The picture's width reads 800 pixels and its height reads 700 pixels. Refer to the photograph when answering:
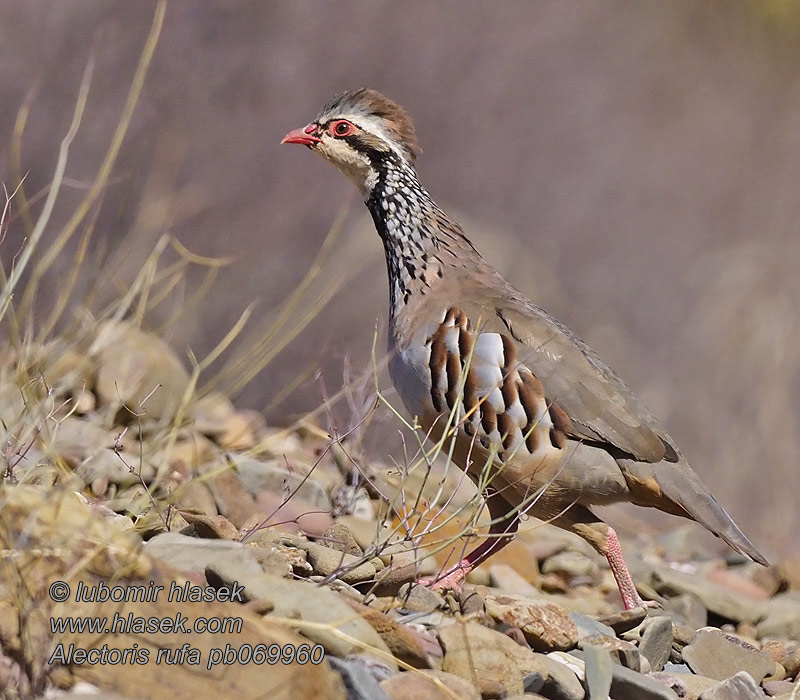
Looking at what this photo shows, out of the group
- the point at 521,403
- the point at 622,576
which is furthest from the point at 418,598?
the point at 622,576

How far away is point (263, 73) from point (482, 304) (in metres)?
4.84

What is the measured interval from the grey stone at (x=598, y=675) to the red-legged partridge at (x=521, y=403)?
91cm

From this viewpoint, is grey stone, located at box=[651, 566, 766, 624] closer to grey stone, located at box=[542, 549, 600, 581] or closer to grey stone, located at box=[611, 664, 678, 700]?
grey stone, located at box=[542, 549, 600, 581]

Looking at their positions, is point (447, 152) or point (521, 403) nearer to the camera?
point (521, 403)

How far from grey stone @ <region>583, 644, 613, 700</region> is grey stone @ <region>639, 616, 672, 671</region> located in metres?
0.52

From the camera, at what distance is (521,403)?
4.08 meters

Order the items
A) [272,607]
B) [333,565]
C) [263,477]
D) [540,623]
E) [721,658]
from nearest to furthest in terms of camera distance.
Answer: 1. [272,607]
2. [540,623]
3. [333,565]
4. [721,658]
5. [263,477]

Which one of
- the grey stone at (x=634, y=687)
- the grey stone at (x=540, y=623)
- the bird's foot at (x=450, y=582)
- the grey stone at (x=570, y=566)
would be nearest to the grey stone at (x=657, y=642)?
the grey stone at (x=540, y=623)

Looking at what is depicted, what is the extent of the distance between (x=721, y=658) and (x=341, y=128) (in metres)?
2.48

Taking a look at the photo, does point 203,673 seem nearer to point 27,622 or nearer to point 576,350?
point 27,622

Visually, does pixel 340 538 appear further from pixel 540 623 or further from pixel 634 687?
pixel 634 687

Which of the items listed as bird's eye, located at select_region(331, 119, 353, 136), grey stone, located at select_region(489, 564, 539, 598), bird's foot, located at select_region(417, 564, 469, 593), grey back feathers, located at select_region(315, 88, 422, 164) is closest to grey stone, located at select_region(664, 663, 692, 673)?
bird's foot, located at select_region(417, 564, 469, 593)

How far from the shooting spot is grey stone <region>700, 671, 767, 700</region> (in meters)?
3.06

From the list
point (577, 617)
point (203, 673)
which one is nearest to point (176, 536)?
point (203, 673)
